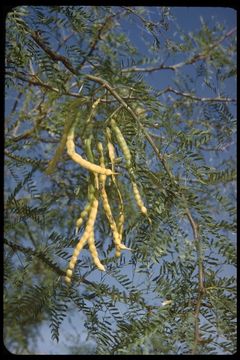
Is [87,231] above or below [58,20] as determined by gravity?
below

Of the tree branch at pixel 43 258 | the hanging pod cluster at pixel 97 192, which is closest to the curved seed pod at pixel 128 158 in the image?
the hanging pod cluster at pixel 97 192

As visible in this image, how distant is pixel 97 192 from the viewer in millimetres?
477

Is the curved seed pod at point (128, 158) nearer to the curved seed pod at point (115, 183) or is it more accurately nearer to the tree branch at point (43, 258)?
the curved seed pod at point (115, 183)

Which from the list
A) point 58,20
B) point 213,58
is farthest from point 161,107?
point 213,58

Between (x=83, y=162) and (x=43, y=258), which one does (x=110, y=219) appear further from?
(x=43, y=258)

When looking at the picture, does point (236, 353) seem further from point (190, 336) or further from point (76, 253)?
point (76, 253)

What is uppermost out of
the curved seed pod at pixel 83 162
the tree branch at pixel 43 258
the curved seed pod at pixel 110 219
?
the curved seed pod at pixel 83 162

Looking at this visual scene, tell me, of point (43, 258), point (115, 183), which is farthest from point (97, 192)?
point (43, 258)

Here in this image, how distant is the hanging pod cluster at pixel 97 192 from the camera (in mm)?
460

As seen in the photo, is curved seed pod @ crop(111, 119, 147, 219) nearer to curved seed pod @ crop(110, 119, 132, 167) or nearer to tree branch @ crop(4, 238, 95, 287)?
curved seed pod @ crop(110, 119, 132, 167)

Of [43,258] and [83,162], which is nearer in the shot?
[83,162]

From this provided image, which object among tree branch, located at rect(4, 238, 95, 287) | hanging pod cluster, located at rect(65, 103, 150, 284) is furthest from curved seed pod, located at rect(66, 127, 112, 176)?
tree branch, located at rect(4, 238, 95, 287)

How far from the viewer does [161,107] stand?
1.83 feet
